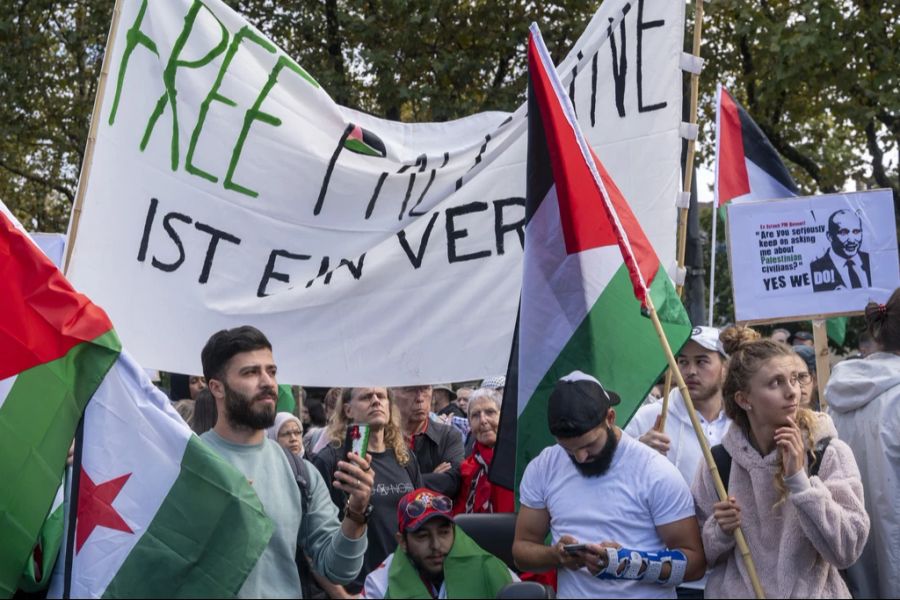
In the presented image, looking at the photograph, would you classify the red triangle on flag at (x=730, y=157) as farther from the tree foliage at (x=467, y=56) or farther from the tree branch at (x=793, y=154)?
the tree branch at (x=793, y=154)

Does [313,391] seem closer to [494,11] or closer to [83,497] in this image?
[494,11]

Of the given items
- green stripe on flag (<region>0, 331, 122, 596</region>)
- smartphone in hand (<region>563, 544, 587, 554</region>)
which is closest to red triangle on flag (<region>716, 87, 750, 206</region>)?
smartphone in hand (<region>563, 544, 587, 554</region>)

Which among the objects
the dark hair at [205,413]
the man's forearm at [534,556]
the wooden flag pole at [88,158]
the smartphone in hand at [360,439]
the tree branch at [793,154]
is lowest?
the man's forearm at [534,556]

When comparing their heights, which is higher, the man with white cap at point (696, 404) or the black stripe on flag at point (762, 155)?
the black stripe on flag at point (762, 155)

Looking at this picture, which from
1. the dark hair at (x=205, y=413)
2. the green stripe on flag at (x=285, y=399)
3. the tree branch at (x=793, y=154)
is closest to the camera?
the dark hair at (x=205, y=413)

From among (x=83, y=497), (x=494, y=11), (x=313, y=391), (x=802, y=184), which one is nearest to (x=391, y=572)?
(x=83, y=497)

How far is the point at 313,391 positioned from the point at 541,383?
11.3 meters

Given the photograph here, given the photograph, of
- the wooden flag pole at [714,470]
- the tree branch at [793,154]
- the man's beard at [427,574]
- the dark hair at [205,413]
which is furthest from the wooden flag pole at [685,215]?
the tree branch at [793,154]

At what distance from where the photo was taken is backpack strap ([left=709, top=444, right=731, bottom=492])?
462cm

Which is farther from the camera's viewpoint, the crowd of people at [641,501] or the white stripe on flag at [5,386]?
the white stripe on flag at [5,386]

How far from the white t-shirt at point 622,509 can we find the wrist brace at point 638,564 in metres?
0.07

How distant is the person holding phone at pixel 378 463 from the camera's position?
20.4ft

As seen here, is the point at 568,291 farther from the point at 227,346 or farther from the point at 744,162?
the point at 744,162

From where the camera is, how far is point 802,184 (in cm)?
2394
